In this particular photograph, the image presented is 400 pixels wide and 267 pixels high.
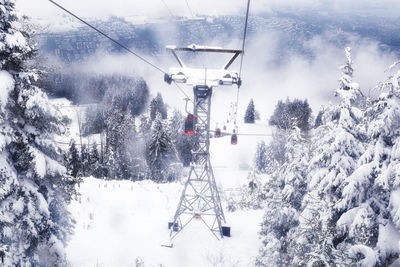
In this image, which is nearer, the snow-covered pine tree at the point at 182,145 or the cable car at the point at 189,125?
the cable car at the point at 189,125

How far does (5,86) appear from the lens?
891cm

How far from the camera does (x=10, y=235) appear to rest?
9344 mm

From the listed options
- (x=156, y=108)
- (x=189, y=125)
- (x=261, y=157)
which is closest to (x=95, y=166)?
(x=189, y=125)

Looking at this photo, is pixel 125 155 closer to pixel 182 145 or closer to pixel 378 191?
pixel 182 145

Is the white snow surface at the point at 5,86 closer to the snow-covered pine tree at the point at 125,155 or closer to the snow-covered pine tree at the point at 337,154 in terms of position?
the snow-covered pine tree at the point at 337,154

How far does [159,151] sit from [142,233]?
3214cm


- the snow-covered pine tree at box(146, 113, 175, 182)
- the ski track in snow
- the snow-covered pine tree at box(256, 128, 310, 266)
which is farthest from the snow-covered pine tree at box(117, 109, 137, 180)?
the snow-covered pine tree at box(256, 128, 310, 266)

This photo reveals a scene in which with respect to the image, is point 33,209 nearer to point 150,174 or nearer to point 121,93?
point 150,174

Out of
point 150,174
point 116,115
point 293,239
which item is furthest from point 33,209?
point 116,115

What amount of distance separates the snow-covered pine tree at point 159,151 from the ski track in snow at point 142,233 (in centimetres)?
2358

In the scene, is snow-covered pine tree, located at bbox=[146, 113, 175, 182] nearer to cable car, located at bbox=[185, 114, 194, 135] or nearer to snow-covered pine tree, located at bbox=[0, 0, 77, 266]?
cable car, located at bbox=[185, 114, 194, 135]

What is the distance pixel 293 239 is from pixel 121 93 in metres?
118

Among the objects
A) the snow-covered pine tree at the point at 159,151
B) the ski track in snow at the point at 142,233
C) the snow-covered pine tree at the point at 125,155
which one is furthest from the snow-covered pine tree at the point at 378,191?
the snow-covered pine tree at the point at 125,155

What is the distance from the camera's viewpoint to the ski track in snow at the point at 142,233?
48.6ft
